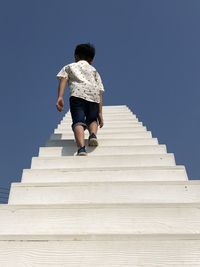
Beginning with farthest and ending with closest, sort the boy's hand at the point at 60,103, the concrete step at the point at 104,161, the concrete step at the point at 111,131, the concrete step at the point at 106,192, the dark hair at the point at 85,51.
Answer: the dark hair at the point at 85,51 < the concrete step at the point at 111,131 < the boy's hand at the point at 60,103 < the concrete step at the point at 104,161 < the concrete step at the point at 106,192

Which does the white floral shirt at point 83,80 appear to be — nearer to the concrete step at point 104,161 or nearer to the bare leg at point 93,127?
the bare leg at point 93,127

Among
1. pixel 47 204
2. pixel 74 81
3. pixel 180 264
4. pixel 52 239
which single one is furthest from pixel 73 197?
pixel 74 81

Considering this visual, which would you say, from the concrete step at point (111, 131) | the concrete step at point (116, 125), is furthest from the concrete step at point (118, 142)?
the concrete step at point (116, 125)

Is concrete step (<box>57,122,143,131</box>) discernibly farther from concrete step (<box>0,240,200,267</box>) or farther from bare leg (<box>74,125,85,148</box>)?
concrete step (<box>0,240,200,267</box>)

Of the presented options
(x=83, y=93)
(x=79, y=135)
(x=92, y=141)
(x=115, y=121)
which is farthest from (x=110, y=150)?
(x=115, y=121)

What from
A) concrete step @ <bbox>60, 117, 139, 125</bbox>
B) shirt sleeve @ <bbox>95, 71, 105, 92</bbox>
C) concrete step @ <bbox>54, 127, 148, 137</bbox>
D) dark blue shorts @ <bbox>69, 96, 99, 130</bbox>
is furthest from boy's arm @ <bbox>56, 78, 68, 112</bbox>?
concrete step @ <bbox>60, 117, 139, 125</bbox>

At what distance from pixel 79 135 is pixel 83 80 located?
2.38 feet

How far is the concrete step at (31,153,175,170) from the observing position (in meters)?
2.56

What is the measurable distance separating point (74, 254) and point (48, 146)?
1.68 metres

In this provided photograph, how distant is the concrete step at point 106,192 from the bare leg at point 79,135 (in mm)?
Result: 696

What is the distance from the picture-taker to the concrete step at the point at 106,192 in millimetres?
2039

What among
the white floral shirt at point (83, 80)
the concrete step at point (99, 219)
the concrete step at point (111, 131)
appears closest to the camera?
the concrete step at point (99, 219)

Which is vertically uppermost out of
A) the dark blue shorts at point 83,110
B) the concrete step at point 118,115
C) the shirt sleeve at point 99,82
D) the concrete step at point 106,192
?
the shirt sleeve at point 99,82

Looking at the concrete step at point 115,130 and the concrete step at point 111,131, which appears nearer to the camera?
the concrete step at point 111,131
